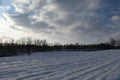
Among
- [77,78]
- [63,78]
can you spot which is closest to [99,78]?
[77,78]

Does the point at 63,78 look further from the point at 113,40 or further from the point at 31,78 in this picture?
the point at 113,40

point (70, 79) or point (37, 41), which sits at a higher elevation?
point (37, 41)

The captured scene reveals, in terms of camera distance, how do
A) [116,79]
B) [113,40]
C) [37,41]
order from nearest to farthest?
[116,79], [37,41], [113,40]

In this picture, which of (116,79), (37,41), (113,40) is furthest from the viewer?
(113,40)

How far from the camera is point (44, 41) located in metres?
89.2

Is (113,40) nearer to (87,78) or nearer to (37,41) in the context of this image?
(37,41)

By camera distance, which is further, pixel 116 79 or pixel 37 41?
pixel 37 41

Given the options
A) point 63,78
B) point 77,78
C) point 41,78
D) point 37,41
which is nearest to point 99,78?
point 77,78

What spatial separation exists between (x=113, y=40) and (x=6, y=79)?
380 feet

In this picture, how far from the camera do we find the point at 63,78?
9.07 meters

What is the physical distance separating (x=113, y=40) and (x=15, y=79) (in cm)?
11567

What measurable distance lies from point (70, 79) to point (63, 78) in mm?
402

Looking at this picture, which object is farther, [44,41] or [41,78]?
[44,41]

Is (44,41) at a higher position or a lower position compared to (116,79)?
higher
